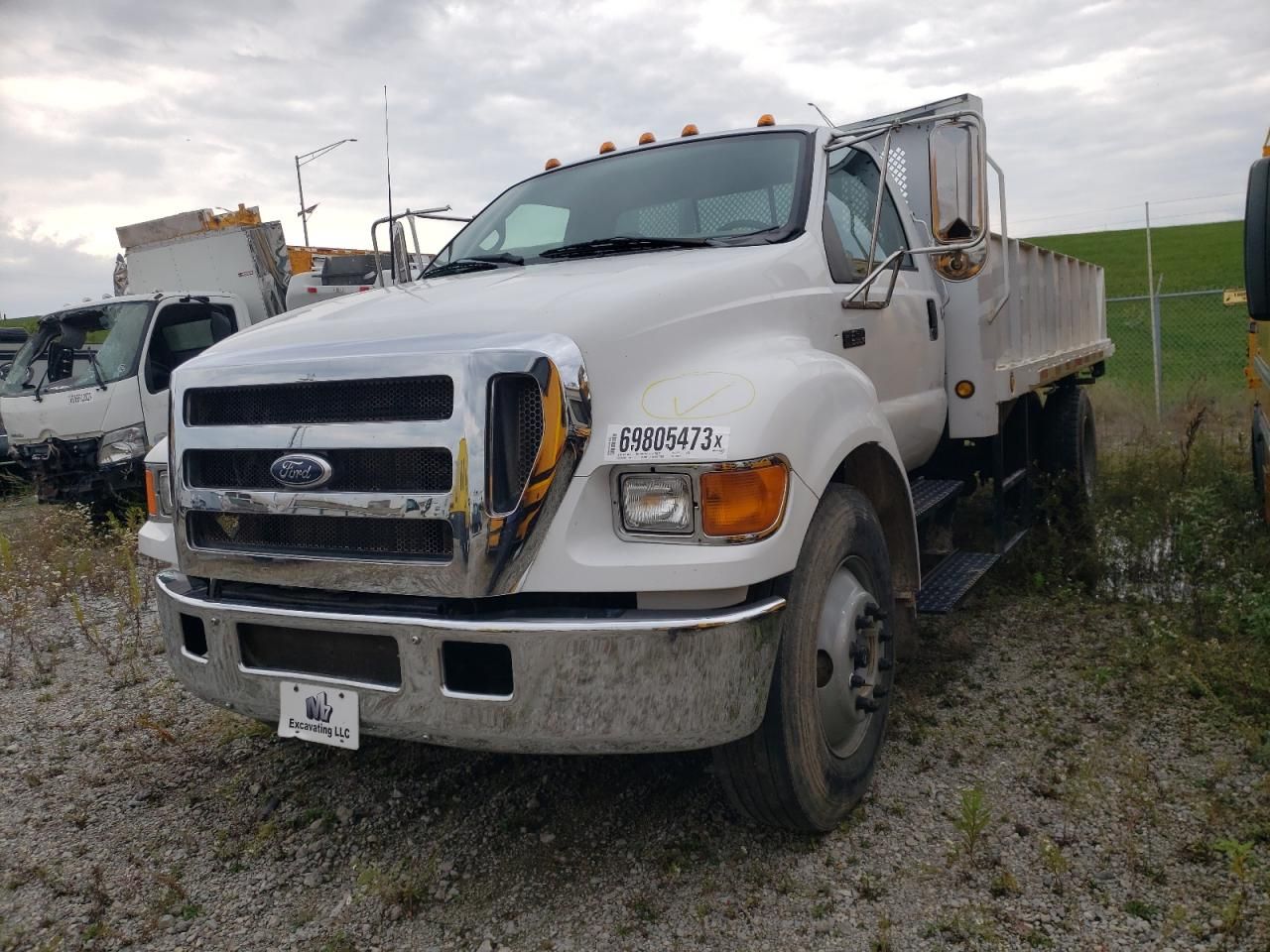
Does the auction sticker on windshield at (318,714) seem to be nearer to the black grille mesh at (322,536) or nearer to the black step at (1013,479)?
the black grille mesh at (322,536)

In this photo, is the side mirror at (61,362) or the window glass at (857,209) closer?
the window glass at (857,209)

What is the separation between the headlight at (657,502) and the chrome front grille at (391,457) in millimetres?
173

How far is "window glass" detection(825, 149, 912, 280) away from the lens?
3.95 m

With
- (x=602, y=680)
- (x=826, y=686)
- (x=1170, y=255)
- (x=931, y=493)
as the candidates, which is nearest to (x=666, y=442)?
(x=602, y=680)

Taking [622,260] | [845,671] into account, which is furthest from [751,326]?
[845,671]

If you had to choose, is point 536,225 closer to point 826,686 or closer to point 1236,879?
point 826,686

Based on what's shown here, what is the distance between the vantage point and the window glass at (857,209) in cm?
395

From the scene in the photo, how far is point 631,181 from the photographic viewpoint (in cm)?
421

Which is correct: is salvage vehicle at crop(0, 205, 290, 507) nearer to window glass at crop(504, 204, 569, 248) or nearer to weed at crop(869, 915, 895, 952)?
window glass at crop(504, 204, 569, 248)

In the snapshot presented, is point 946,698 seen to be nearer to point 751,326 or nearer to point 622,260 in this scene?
point 751,326

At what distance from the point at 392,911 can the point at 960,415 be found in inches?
136

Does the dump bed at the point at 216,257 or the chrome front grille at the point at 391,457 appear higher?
the dump bed at the point at 216,257

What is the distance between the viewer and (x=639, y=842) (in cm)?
315

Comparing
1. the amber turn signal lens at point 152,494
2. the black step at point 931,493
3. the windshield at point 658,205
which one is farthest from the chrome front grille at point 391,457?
the black step at point 931,493
